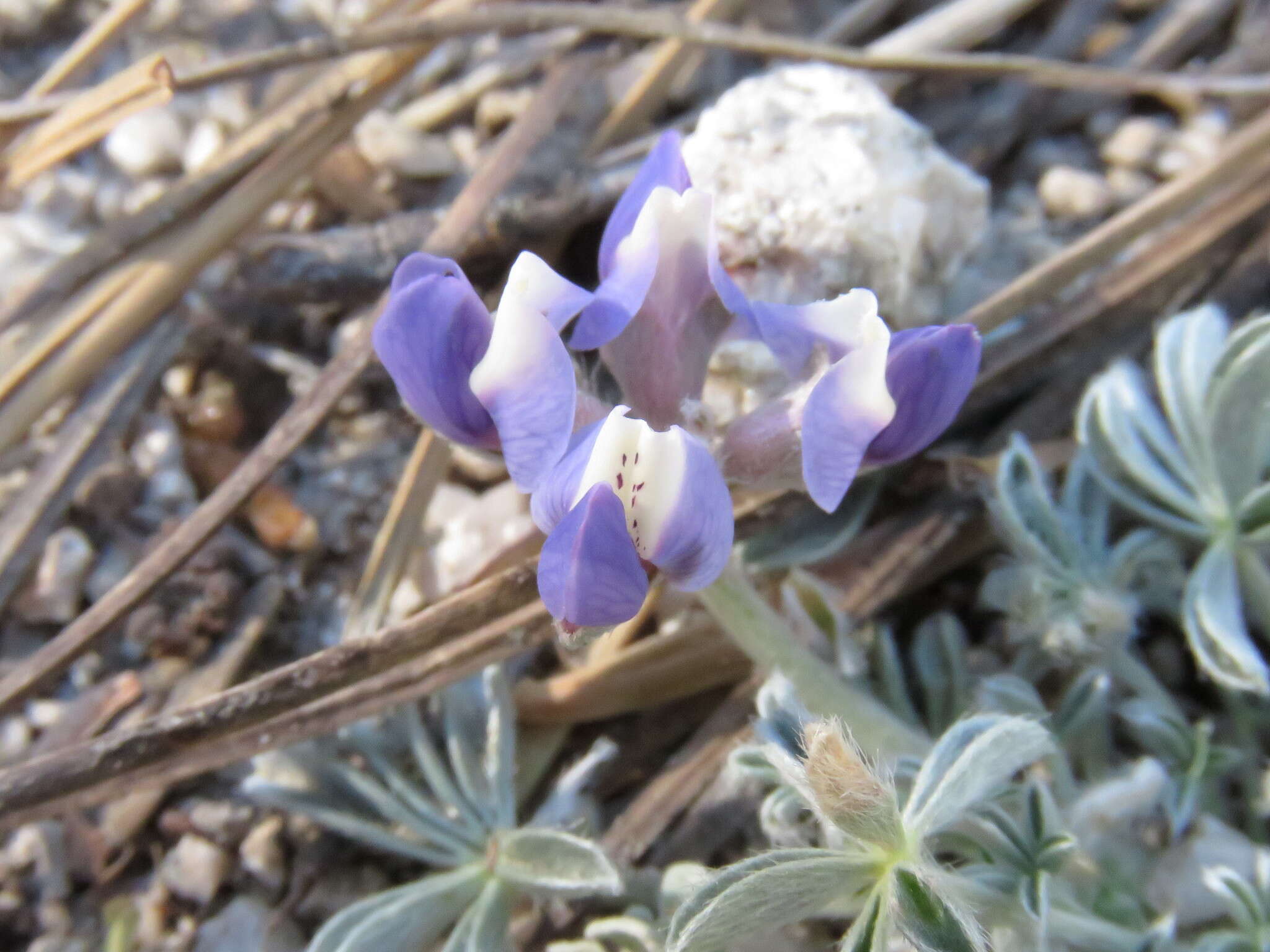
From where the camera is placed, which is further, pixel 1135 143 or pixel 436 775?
pixel 1135 143

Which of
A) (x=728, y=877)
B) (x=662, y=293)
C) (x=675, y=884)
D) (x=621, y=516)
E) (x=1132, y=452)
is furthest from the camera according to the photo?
(x=1132, y=452)

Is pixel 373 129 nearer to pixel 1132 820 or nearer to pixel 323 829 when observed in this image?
pixel 323 829

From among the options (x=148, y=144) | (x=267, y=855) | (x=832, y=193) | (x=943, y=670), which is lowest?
(x=943, y=670)

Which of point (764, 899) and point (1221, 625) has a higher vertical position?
point (764, 899)

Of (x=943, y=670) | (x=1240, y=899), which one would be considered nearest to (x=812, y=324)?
(x=943, y=670)

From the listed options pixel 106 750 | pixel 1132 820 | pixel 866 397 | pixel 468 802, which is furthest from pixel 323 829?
pixel 1132 820

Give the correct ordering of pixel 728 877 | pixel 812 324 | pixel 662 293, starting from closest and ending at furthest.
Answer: pixel 728 877 → pixel 812 324 → pixel 662 293

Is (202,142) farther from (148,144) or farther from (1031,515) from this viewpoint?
(1031,515)
